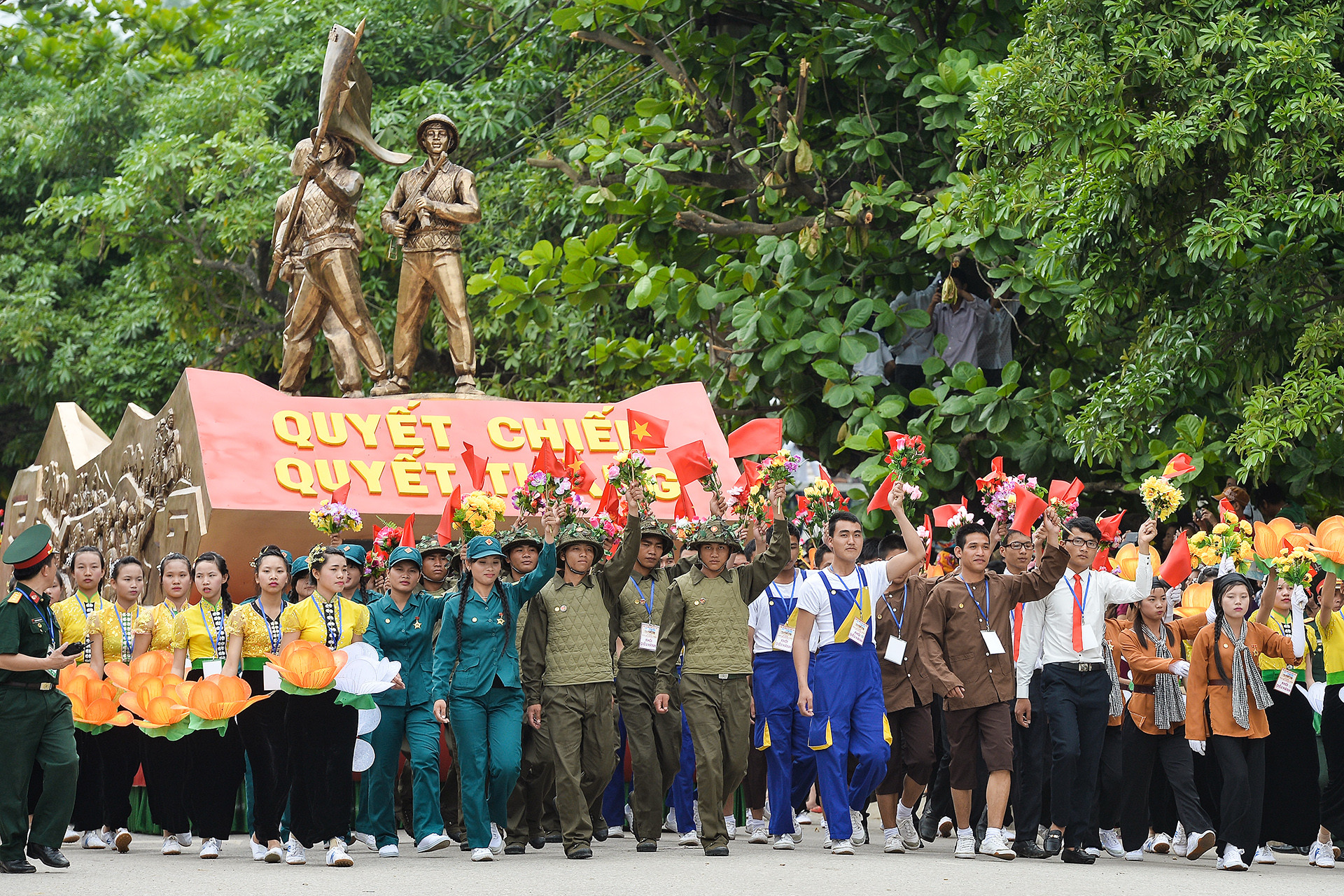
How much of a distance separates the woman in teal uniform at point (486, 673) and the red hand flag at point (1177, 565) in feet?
11.1

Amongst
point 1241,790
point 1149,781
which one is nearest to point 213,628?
point 1149,781

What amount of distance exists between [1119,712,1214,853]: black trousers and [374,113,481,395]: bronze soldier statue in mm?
7009

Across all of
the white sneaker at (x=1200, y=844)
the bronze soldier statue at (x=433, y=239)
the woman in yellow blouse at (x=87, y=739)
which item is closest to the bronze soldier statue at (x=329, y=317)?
the bronze soldier statue at (x=433, y=239)

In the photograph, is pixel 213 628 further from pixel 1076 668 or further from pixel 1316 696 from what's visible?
pixel 1316 696

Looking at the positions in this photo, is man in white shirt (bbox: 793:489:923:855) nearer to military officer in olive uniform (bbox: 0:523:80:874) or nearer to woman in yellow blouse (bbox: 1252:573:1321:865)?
woman in yellow blouse (bbox: 1252:573:1321:865)

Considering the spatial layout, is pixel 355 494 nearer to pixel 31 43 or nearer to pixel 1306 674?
pixel 1306 674

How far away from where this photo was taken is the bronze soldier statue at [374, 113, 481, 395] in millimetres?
13719

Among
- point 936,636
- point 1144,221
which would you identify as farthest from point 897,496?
point 1144,221

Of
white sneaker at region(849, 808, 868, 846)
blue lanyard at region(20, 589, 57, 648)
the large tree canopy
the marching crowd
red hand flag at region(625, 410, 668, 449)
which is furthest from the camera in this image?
the large tree canopy

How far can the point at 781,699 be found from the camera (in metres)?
9.16

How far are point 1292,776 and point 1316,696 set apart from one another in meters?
0.51

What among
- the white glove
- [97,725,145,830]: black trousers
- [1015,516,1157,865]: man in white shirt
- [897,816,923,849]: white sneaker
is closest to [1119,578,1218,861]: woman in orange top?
[1015,516,1157,865]: man in white shirt

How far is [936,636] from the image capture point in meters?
8.79

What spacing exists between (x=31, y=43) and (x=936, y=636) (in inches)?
874
